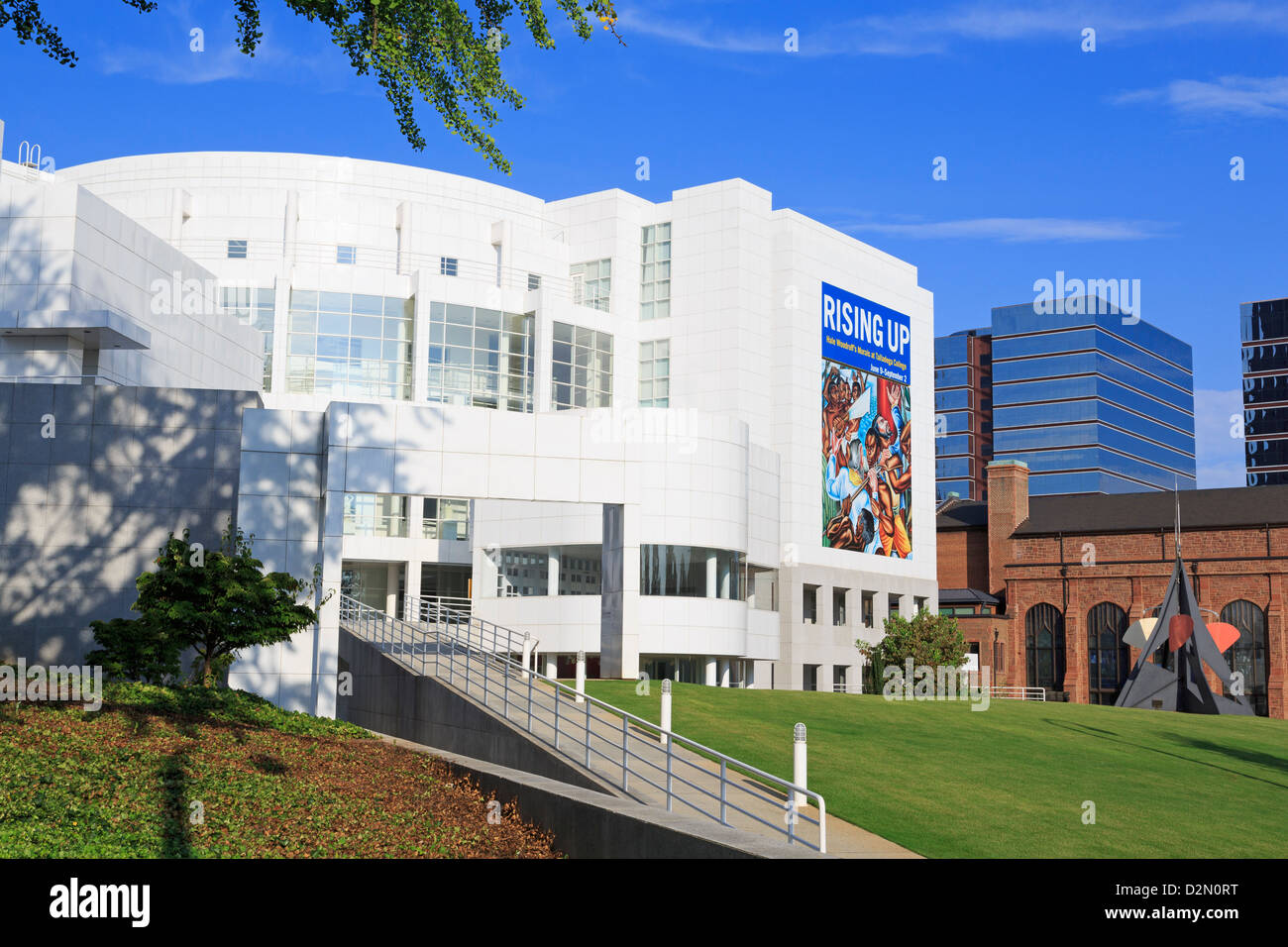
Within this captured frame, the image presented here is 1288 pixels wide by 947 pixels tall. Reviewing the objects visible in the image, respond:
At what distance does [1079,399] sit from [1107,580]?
8596 cm

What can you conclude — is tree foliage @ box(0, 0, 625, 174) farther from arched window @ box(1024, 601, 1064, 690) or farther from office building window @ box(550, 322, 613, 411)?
arched window @ box(1024, 601, 1064, 690)

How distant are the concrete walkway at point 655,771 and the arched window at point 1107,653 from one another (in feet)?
173

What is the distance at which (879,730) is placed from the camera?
997 inches

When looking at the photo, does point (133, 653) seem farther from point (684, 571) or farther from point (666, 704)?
point (684, 571)

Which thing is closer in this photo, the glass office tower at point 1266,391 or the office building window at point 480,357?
the office building window at point 480,357

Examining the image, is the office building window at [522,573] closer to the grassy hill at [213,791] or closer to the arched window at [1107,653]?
the grassy hill at [213,791]

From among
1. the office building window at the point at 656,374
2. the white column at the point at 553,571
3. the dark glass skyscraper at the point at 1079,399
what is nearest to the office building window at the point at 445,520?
the white column at the point at 553,571

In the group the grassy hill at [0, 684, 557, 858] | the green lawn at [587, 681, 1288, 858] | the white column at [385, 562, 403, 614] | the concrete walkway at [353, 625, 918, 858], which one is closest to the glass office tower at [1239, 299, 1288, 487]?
the white column at [385, 562, 403, 614]

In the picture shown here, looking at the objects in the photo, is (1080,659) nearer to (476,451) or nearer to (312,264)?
(312,264)

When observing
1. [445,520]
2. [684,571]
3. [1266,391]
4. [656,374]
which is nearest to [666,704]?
[684,571]

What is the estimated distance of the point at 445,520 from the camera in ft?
190

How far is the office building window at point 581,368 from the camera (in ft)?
198

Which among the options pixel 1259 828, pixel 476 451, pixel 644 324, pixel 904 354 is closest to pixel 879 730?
pixel 1259 828

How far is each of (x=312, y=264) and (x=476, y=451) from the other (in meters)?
33.1
